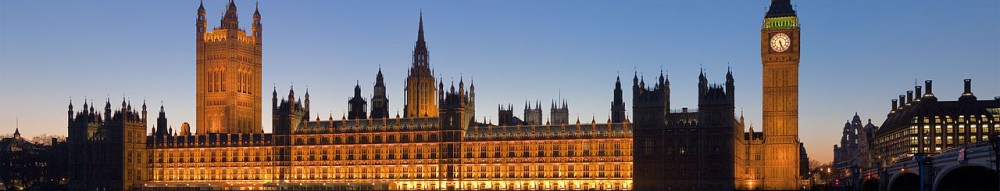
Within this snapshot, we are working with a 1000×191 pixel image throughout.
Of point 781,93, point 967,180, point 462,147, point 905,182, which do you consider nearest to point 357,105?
point 462,147

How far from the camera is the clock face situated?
136125 millimetres

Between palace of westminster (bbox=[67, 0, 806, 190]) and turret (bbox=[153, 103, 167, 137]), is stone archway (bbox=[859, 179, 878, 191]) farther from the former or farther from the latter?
turret (bbox=[153, 103, 167, 137])

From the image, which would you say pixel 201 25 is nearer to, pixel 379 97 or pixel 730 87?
pixel 379 97

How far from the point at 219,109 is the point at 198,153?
26.4 m

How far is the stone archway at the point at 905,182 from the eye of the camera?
112 metres

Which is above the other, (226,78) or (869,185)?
(226,78)

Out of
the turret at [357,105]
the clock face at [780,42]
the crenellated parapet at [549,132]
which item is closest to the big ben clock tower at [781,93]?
the clock face at [780,42]

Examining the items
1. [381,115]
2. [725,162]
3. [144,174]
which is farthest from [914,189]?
[144,174]

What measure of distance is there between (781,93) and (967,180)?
145 feet

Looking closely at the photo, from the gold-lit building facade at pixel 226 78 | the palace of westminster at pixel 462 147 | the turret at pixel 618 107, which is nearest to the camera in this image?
the palace of westminster at pixel 462 147

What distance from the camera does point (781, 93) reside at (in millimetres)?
136875

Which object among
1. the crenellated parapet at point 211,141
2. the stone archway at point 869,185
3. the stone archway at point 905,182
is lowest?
the stone archway at point 869,185

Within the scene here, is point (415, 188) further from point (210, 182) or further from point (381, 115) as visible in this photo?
point (210, 182)

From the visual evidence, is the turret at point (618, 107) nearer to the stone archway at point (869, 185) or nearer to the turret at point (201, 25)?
the stone archway at point (869, 185)
